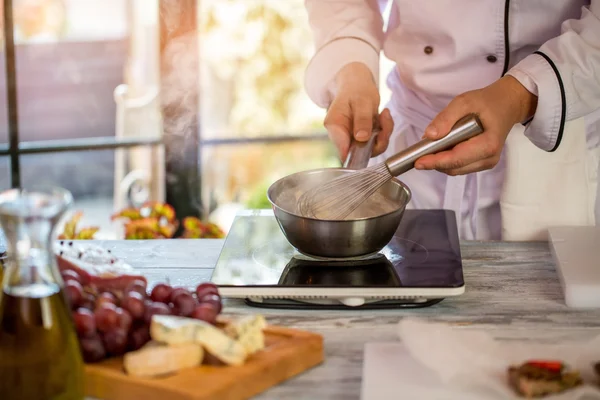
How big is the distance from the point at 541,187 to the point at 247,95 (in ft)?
5.11

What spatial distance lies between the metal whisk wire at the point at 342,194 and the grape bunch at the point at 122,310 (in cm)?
34

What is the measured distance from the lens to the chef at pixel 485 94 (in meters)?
1.46

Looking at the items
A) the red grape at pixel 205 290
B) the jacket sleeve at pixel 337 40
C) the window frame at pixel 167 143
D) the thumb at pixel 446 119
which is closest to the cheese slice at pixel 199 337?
the red grape at pixel 205 290

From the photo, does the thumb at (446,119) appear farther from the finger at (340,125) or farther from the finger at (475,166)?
the finger at (340,125)

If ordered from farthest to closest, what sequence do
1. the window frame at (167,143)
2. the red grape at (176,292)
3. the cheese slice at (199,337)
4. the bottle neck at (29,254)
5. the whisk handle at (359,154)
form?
the window frame at (167,143) → the whisk handle at (359,154) → the red grape at (176,292) → the cheese slice at (199,337) → the bottle neck at (29,254)

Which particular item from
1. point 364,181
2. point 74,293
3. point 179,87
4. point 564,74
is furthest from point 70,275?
point 179,87

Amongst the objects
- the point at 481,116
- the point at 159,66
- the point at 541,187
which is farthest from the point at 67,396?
the point at 159,66

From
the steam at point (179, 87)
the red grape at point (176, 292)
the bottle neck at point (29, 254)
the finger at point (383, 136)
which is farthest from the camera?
the steam at point (179, 87)

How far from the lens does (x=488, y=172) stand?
1739 mm

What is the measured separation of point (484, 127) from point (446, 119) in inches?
3.0

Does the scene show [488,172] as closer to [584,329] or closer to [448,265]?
[448,265]

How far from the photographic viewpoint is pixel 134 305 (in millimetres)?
978

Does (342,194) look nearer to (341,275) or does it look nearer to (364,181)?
(364,181)

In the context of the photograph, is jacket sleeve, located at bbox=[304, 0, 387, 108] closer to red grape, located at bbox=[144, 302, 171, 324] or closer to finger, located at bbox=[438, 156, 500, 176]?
finger, located at bbox=[438, 156, 500, 176]
